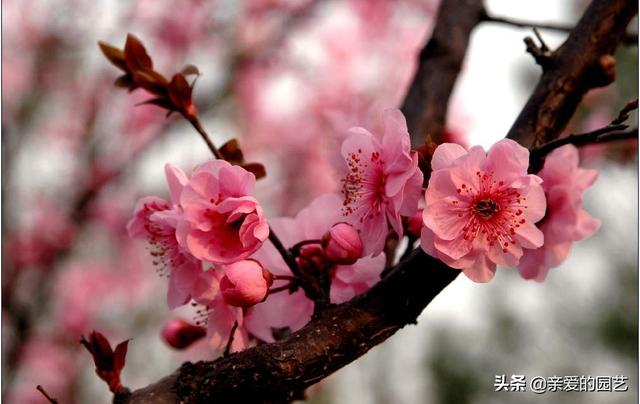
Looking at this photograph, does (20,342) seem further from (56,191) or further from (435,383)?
(435,383)

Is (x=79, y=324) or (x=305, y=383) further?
(x=79, y=324)

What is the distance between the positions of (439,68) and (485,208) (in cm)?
53

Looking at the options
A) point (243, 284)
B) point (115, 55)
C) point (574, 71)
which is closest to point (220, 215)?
point (243, 284)

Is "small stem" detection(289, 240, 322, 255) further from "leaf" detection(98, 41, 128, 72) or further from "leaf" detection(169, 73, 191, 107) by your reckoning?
"leaf" detection(98, 41, 128, 72)

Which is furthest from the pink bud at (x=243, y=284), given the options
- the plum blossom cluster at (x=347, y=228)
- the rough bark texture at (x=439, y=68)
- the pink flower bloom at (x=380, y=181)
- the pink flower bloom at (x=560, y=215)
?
the rough bark texture at (x=439, y=68)

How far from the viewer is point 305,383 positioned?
604mm

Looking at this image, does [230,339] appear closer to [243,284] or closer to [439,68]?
[243,284]

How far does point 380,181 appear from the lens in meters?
0.68

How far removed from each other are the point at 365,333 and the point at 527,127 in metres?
0.29

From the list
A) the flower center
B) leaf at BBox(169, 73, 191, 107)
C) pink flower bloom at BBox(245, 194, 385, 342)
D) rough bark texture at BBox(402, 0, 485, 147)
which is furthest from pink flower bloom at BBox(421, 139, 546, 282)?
rough bark texture at BBox(402, 0, 485, 147)

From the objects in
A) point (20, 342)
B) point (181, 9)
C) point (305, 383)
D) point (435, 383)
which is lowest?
point (305, 383)

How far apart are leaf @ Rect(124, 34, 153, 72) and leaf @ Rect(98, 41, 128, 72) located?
21 millimetres

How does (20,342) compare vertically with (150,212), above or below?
above

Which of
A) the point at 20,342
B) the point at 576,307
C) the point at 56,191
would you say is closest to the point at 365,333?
the point at 20,342
